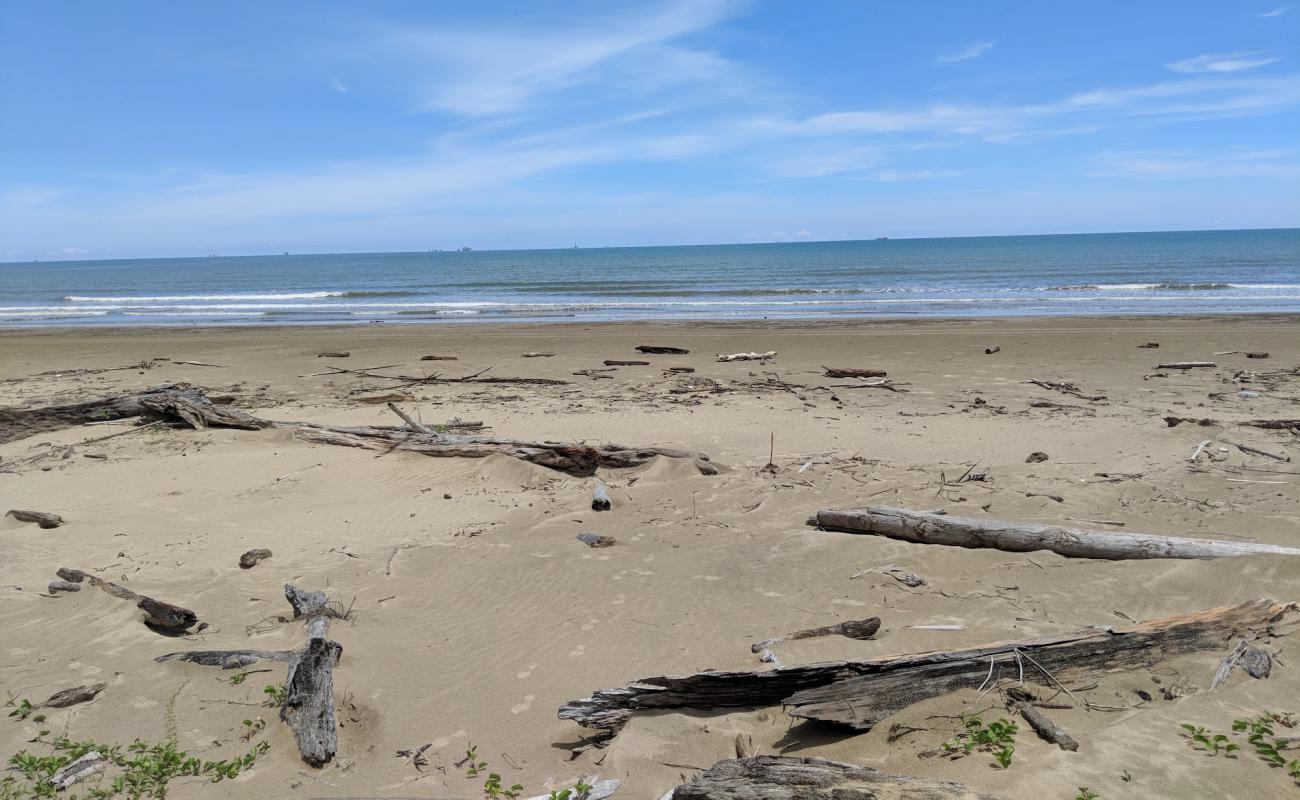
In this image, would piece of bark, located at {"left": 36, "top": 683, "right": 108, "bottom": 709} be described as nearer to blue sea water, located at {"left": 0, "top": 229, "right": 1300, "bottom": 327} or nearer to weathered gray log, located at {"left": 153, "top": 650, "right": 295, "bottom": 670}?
weathered gray log, located at {"left": 153, "top": 650, "right": 295, "bottom": 670}

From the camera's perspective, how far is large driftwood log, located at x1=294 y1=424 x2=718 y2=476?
25.0ft

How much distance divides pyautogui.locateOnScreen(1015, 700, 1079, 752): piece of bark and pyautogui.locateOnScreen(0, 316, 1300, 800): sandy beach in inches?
2.2

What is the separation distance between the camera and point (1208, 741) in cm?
290

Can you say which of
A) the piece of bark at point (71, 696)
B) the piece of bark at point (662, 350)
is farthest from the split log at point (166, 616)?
the piece of bark at point (662, 350)

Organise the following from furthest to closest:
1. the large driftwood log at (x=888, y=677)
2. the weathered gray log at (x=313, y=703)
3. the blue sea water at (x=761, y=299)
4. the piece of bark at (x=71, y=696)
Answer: the blue sea water at (x=761, y=299)
the piece of bark at (x=71, y=696)
the weathered gray log at (x=313, y=703)
the large driftwood log at (x=888, y=677)

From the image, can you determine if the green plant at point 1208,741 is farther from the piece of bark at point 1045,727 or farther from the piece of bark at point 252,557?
the piece of bark at point 252,557

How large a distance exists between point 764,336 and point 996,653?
673 inches

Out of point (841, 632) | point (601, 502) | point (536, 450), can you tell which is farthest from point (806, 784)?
point (536, 450)

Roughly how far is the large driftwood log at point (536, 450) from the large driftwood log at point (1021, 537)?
1968 mm

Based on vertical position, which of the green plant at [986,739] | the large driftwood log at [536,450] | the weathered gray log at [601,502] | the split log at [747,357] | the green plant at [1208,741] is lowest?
the weathered gray log at [601,502]

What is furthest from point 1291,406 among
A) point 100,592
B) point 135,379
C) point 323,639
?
point 135,379

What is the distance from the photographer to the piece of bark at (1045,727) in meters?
2.97

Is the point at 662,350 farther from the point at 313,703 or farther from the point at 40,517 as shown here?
the point at 313,703

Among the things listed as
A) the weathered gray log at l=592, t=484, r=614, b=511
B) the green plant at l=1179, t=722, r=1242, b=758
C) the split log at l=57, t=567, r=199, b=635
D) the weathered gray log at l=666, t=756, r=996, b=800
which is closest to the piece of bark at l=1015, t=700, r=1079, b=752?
the green plant at l=1179, t=722, r=1242, b=758
